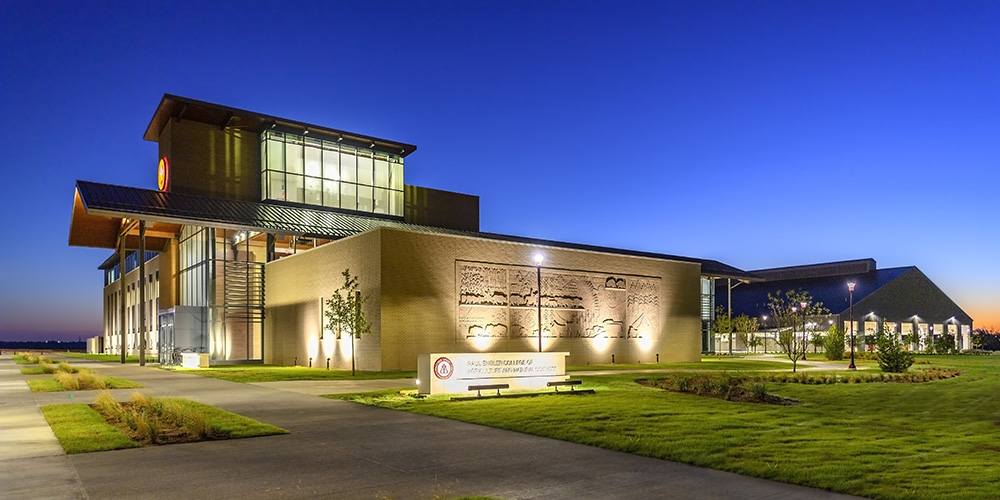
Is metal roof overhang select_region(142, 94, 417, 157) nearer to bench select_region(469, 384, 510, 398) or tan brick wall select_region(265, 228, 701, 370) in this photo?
tan brick wall select_region(265, 228, 701, 370)

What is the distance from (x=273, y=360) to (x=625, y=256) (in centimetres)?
2338

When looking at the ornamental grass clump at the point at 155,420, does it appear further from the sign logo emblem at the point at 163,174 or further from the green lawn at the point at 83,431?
the sign logo emblem at the point at 163,174

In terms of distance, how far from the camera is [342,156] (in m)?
54.0

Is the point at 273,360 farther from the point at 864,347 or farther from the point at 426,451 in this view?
the point at 864,347

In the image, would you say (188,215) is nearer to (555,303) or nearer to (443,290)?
(443,290)

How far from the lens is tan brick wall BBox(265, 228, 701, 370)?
3409cm

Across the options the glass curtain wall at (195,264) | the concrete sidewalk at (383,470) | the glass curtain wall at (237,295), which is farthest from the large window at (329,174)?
the concrete sidewalk at (383,470)

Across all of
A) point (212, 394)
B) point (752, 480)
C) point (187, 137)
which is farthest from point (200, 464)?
point (187, 137)

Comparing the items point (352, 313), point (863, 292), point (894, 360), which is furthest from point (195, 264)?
point (863, 292)

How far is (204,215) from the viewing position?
43.0 m

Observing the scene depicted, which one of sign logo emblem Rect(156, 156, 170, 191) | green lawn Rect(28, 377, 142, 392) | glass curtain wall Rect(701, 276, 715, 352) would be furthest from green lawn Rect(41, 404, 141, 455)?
glass curtain wall Rect(701, 276, 715, 352)

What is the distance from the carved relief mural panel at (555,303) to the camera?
123ft

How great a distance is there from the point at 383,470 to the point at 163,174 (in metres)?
46.5

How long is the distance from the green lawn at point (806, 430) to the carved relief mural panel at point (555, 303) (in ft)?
49.7
